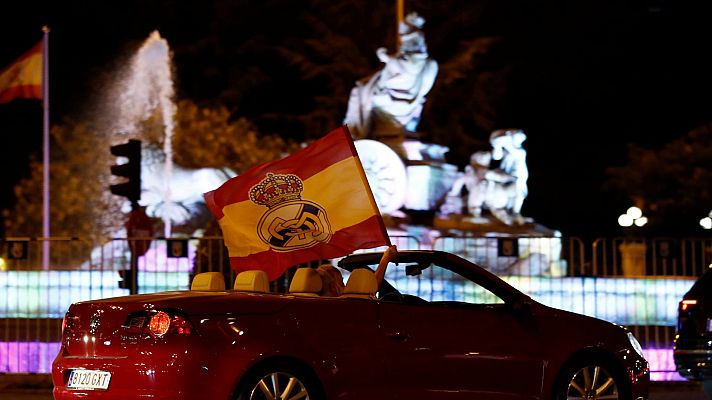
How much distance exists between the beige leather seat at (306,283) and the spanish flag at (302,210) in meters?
0.28

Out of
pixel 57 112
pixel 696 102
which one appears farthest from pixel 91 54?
pixel 696 102

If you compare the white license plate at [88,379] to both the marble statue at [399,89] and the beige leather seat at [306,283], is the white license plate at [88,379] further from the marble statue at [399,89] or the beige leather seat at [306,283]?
the marble statue at [399,89]

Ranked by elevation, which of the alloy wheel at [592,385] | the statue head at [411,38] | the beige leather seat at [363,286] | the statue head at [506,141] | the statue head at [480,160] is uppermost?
the statue head at [411,38]

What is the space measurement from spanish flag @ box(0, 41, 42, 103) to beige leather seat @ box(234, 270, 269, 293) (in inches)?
731

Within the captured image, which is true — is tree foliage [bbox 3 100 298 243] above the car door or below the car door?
above

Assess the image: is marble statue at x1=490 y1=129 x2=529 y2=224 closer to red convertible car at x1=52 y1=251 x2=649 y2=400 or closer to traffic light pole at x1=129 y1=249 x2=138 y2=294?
traffic light pole at x1=129 y1=249 x2=138 y2=294

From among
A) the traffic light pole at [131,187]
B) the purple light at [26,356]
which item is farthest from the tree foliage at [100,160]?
the purple light at [26,356]

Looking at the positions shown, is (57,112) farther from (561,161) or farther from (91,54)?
(561,161)

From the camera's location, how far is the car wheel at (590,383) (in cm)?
932

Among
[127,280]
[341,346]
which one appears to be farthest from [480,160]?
[341,346]

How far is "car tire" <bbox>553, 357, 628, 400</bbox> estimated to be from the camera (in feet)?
30.6

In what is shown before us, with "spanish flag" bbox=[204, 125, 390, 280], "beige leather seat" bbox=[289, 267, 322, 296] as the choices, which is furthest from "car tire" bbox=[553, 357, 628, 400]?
"beige leather seat" bbox=[289, 267, 322, 296]

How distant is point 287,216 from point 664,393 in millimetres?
5616

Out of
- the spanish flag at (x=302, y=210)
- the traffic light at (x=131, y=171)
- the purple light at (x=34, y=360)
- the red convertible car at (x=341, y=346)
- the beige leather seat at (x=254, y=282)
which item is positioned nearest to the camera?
the red convertible car at (x=341, y=346)
